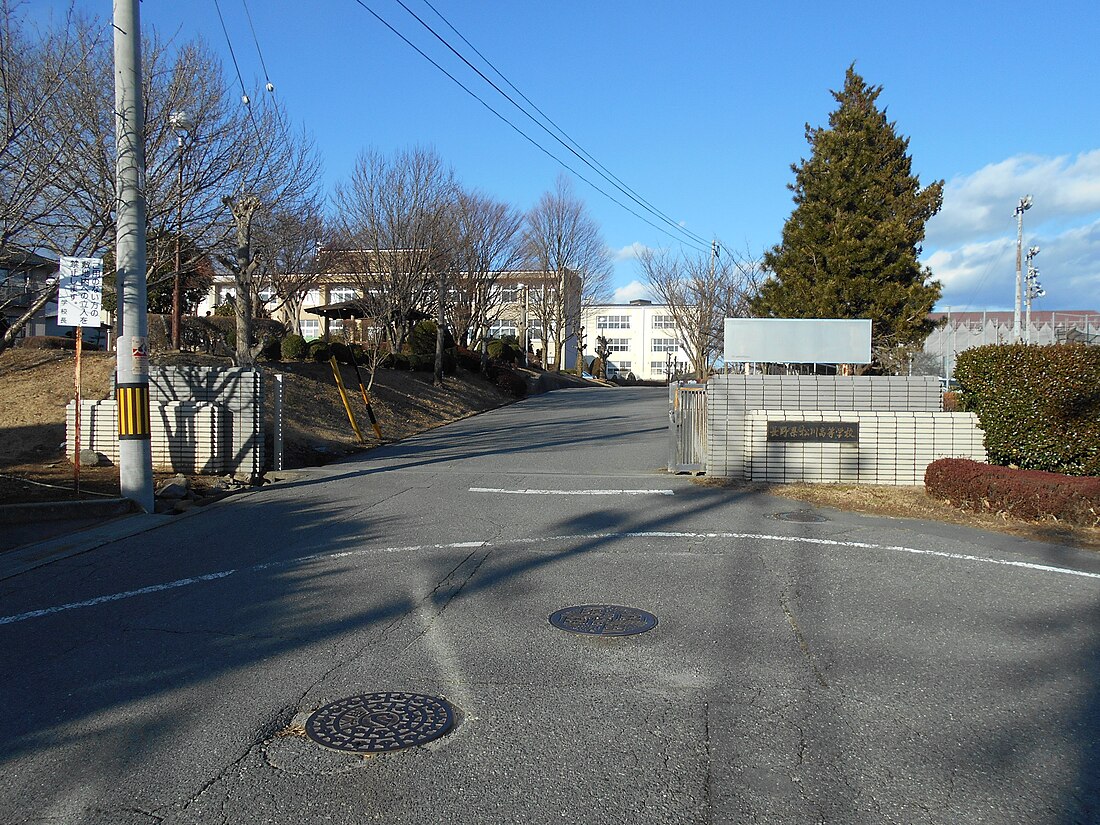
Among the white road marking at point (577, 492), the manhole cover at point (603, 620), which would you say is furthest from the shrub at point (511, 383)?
the manhole cover at point (603, 620)

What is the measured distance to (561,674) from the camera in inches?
194

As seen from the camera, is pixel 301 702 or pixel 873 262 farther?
pixel 873 262

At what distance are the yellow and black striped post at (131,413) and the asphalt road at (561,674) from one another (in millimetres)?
1454

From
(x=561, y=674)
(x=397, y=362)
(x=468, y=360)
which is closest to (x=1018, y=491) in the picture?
(x=561, y=674)

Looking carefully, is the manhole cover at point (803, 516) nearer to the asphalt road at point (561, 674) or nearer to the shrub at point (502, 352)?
the asphalt road at point (561, 674)

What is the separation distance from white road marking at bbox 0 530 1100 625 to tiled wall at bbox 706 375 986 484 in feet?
13.0

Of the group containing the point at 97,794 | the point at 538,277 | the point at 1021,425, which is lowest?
the point at 97,794

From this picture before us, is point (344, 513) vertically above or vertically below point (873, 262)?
below

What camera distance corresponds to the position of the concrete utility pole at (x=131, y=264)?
10.2m

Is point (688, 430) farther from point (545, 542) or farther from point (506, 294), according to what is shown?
point (506, 294)

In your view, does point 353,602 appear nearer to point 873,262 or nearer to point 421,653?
point 421,653

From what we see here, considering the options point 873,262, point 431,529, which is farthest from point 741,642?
point 873,262

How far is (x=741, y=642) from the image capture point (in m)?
5.54

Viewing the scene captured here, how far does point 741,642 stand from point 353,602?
9.13ft
